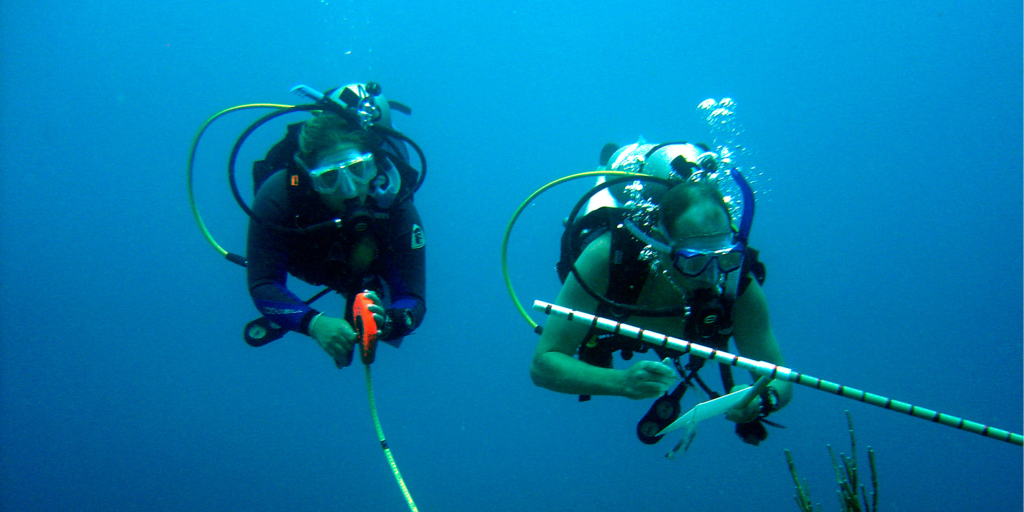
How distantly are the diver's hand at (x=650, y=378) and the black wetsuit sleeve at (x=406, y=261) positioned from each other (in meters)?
1.42

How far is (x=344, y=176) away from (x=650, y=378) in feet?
6.08

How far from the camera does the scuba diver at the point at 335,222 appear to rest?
2.52 meters

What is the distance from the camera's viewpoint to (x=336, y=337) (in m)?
2.31

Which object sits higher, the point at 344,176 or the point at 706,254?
the point at 344,176

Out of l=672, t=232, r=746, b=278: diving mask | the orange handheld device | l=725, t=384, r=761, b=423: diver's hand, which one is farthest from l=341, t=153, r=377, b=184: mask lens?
l=725, t=384, r=761, b=423: diver's hand

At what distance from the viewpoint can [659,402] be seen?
214 centimetres

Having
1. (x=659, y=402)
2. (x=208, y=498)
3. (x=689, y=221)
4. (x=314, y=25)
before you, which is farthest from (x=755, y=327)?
(x=314, y=25)

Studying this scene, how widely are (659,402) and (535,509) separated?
11687mm

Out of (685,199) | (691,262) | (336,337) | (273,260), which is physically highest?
(685,199)

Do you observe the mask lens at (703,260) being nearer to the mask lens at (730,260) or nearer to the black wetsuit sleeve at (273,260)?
the mask lens at (730,260)

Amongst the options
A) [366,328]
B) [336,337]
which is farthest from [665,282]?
[336,337]

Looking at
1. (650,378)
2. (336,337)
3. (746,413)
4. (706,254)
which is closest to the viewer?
(650,378)

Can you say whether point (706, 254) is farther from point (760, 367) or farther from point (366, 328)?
point (366, 328)

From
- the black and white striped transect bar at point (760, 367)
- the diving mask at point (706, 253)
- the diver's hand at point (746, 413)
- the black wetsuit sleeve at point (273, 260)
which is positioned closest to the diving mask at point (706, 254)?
the diving mask at point (706, 253)
